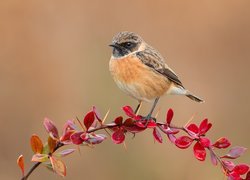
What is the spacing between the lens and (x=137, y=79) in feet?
19.7

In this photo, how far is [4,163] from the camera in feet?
28.5

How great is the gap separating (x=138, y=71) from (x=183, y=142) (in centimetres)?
292

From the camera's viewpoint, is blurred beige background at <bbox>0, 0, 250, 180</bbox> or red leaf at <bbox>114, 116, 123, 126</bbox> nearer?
red leaf at <bbox>114, 116, 123, 126</bbox>

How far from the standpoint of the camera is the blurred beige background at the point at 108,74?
879 cm

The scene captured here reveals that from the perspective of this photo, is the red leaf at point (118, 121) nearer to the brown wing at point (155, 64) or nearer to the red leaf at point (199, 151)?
the red leaf at point (199, 151)

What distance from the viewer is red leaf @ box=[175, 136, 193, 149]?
321 centimetres

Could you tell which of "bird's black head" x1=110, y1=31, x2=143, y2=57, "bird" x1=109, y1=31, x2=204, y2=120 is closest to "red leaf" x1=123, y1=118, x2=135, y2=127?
"bird" x1=109, y1=31, x2=204, y2=120

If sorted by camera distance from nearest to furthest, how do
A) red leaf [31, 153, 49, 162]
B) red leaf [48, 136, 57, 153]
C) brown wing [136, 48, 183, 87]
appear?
red leaf [31, 153, 49, 162], red leaf [48, 136, 57, 153], brown wing [136, 48, 183, 87]

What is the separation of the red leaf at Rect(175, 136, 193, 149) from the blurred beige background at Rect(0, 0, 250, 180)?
443cm

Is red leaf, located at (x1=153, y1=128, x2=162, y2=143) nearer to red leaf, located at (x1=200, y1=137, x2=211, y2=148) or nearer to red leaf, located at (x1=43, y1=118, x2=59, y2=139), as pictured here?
red leaf, located at (x1=200, y1=137, x2=211, y2=148)

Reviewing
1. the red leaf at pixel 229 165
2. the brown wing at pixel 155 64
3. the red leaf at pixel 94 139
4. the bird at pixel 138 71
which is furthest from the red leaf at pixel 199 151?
the brown wing at pixel 155 64

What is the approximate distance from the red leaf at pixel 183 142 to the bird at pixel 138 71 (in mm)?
2644

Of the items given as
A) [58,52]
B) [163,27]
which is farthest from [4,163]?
[163,27]

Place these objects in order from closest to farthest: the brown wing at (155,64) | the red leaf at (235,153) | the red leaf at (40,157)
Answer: the red leaf at (40,157) < the red leaf at (235,153) < the brown wing at (155,64)
